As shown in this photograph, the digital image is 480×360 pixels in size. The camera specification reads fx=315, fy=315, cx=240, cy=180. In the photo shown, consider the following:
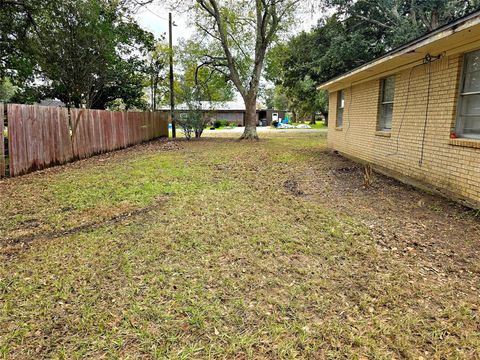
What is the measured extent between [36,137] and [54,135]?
0.75 meters

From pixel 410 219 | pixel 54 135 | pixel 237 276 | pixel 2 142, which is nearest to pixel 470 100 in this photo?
pixel 410 219

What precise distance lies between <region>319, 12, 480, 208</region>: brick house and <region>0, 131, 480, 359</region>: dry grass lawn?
63 centimetres

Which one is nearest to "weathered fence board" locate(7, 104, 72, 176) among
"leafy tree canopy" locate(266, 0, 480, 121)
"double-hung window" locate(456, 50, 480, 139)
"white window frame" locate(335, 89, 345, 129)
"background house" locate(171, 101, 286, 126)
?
"double-hung window" locate(456, 50, 480, 139)

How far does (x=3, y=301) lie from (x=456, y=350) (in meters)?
3.45

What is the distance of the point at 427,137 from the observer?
605 cm

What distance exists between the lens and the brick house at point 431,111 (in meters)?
4.92

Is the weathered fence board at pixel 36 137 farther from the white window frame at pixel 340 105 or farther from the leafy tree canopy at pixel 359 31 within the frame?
the leafy tree canopy at pixel 359 31

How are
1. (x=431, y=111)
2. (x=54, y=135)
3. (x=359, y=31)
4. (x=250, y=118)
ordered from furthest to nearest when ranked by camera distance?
Answer: (x=250, y=118)
(x=359, y=31)
(x=54, y=135)
(x=431, y=111)

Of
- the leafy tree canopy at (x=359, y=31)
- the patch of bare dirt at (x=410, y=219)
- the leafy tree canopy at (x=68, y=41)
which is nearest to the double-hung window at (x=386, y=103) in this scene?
the patch of bare dirt at (x=410, y=219)

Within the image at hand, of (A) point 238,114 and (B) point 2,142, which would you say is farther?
(A) point 238,114

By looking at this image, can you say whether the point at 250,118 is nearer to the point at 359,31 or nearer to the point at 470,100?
the point at 359,31

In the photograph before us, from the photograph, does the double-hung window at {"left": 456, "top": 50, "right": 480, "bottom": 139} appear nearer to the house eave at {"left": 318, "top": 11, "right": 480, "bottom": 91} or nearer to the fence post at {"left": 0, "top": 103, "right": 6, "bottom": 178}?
the house eave at {"left": 318, "top": 11, "right": 480, "bottom": 91}

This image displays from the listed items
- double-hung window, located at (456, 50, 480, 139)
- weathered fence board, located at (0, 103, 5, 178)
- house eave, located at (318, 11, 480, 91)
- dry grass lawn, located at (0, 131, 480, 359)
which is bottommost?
dry grass lawn, located at (0, 131, 480, 359)

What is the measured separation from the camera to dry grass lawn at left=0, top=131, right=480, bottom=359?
7.22 feet
